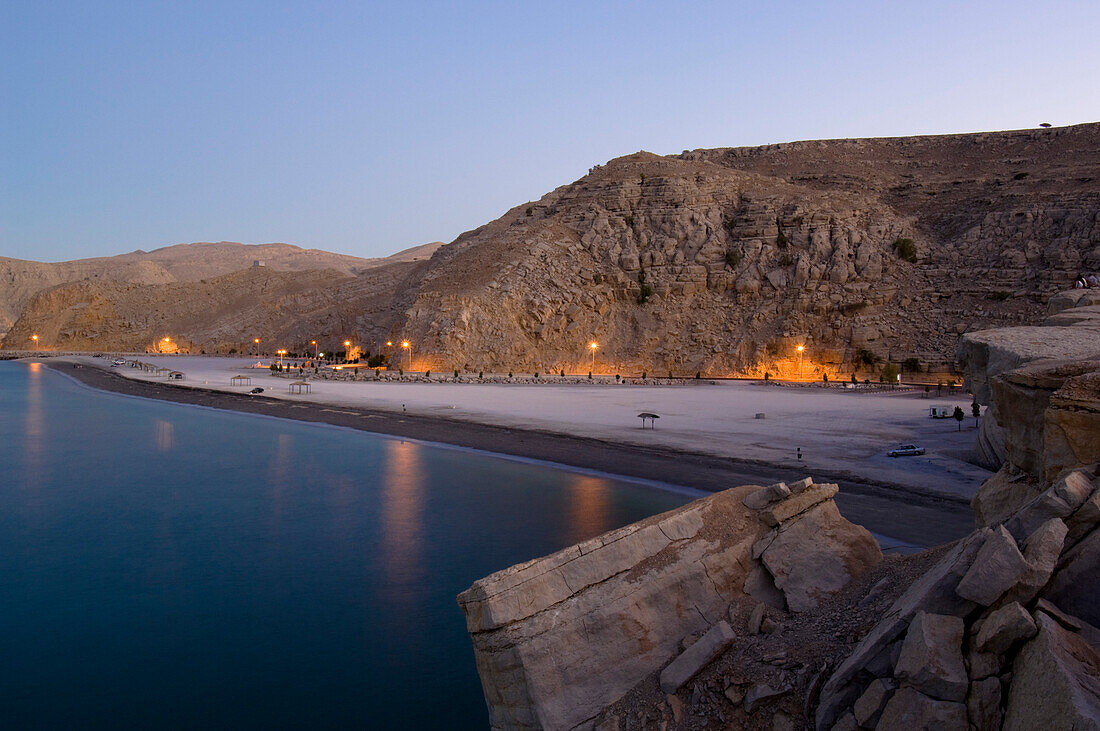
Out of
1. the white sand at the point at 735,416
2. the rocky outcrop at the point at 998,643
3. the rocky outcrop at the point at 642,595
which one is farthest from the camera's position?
the white sand at the point at 735,416

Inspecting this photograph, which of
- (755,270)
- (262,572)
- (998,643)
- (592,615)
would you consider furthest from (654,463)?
(755,270)

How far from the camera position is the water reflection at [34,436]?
23.4 meters

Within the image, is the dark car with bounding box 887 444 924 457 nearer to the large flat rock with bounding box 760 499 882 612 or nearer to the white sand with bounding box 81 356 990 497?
the white sand with bounding box 81 356 990 497

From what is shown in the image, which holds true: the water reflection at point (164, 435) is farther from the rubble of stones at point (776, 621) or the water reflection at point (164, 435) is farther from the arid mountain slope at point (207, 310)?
the arid mountain slope at point (207, 310)

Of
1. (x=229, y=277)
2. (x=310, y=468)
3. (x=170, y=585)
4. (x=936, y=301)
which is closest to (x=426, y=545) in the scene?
(x=170, y=585)

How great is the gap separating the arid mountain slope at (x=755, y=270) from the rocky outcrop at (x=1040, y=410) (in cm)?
4073

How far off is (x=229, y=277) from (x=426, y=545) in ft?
348

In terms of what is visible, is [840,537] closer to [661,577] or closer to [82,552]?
[661,577]

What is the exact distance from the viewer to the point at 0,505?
19.6 m

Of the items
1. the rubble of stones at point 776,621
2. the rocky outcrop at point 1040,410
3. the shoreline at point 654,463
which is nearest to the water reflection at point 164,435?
the shoreline at point 654,463

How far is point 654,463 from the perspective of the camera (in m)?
20.8

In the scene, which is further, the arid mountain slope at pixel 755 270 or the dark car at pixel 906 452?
the arid mountain slope at pixel 755 270

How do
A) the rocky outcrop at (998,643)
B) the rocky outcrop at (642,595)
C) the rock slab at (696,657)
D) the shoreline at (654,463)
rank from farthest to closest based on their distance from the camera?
1. the shoreline at (654,463)
2. the rocky outcrop at (642,595)
3. the rock slab at (696,657)
4. the rocky outcrop at (998,643)

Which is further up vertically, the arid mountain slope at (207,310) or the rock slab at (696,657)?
the arid mountain slope at (207,310)
